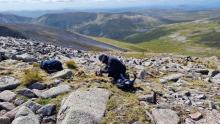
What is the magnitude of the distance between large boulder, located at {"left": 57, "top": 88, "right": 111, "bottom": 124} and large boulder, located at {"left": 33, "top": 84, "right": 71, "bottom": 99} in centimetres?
97

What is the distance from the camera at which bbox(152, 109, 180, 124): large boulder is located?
54.1ft

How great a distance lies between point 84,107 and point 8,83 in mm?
6182

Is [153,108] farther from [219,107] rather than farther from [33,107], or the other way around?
[33,107]

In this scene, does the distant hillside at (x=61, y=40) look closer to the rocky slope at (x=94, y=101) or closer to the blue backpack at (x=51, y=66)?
the blue backpack at (x=51, y=66)

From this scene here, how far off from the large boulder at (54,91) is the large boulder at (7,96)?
1.11m

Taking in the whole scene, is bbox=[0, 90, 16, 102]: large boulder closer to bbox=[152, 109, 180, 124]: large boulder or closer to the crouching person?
the crouching person

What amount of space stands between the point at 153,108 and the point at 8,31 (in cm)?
9395

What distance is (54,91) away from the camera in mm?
19562

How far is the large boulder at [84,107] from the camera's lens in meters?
15.9

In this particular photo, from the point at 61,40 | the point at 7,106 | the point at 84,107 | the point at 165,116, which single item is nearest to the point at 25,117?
the point at 7,106

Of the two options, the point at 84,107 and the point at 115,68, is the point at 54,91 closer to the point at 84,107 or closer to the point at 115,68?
the point at 84,107

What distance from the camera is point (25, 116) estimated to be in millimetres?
16438

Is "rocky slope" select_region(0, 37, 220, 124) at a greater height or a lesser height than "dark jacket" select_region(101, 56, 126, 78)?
lesser

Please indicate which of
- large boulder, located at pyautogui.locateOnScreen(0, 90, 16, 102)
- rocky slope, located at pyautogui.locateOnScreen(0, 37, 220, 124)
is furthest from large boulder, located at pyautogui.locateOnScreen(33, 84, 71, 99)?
large boulder, located at pyautogui.locateOnScreen(0, 90, 16, 102)
